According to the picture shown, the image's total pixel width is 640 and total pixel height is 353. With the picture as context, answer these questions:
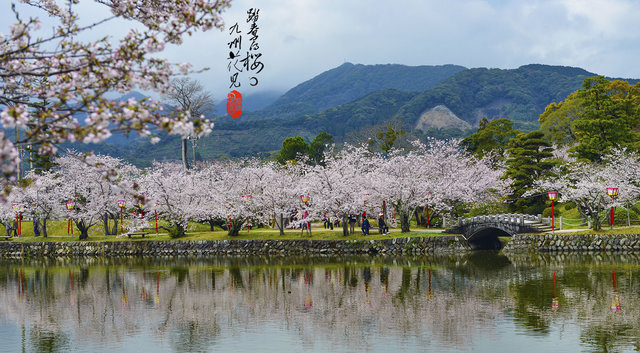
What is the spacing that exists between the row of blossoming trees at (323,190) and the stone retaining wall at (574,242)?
2557 millimetres

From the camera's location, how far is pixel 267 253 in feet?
148

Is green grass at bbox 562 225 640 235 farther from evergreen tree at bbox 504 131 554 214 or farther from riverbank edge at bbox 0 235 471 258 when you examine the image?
evergreen tree at bbox 504 131 554 214

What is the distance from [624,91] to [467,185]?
27325 mm

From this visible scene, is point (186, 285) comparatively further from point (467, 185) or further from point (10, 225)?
point (10, 225)

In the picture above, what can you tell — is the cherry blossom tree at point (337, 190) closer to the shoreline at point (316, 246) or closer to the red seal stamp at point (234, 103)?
the shoreline at point (316, 246)

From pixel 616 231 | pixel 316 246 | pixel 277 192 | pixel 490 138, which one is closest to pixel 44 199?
pixel 277 192

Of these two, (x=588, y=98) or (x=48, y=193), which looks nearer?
(x=588, y=98)

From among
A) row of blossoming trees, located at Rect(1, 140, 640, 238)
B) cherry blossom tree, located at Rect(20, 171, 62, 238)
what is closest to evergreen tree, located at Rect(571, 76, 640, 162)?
row of blossoming trees, located at Rect(1, 140, 640, 238)

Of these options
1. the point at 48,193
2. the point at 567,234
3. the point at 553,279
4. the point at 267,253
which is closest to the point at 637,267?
the point at 553,279

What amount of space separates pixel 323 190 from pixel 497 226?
42.2 feet

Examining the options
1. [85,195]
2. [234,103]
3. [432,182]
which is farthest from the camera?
[85,195]

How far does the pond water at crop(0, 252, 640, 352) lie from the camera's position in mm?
16266

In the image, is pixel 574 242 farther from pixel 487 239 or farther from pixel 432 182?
pixel 432 182

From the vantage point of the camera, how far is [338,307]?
2184 cm
